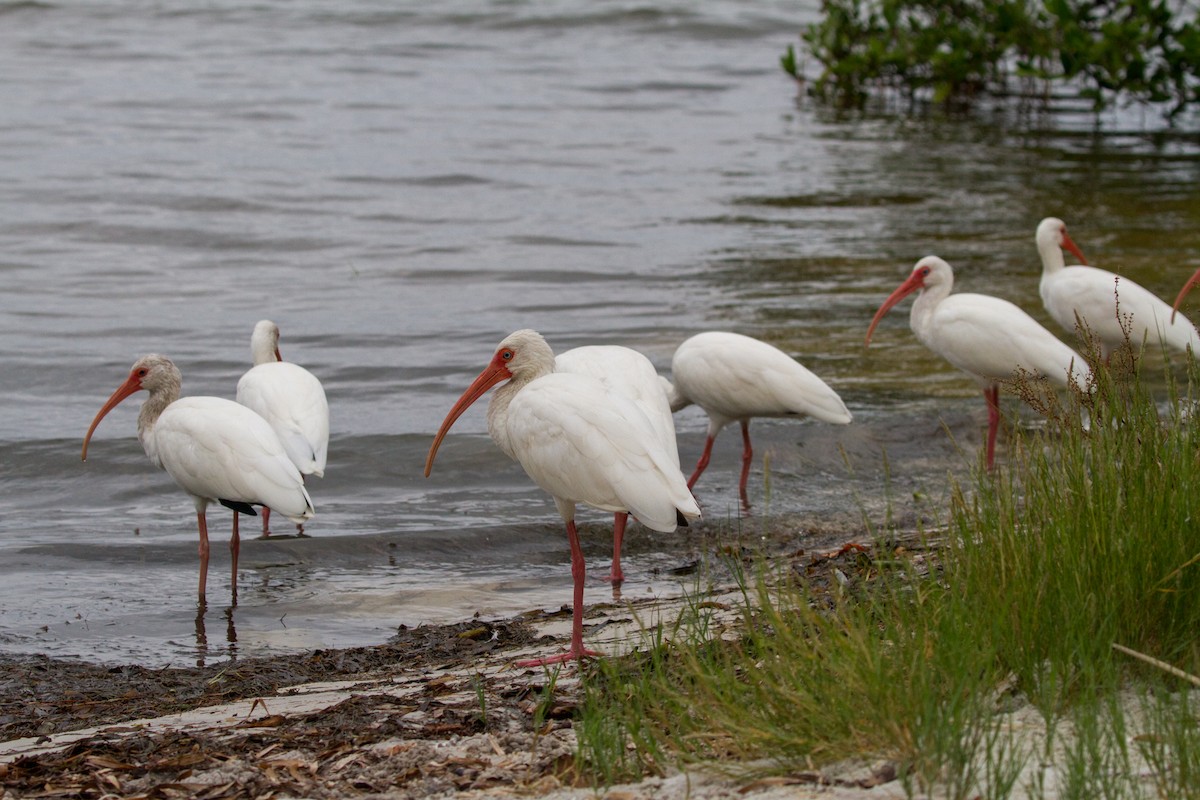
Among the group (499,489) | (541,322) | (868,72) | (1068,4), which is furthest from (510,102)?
(499,489)

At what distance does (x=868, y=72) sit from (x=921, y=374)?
593 inches

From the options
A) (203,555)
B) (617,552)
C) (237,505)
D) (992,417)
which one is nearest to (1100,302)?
(992,417)

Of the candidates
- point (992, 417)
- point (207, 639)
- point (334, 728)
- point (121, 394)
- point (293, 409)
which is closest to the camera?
point (334, 728)

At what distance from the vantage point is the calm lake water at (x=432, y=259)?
728 centimetres

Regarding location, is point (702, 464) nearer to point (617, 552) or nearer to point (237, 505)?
point (617, 552)

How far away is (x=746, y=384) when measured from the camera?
27.4 feet

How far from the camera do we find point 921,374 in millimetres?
10867

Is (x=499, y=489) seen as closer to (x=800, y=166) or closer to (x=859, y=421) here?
(x=859, y=421)

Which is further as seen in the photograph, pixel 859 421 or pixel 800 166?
pixel 800 166

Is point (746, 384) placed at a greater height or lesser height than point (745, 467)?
greater

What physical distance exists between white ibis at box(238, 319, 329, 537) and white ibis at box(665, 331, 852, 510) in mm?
2058

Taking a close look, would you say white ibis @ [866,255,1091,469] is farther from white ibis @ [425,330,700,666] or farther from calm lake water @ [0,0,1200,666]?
white ibis @ [425,330,700,666]

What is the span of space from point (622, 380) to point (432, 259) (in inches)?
326

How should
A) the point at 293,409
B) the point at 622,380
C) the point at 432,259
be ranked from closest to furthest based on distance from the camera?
the point at 622,380 → the point at 293,409 → the point at 432,259
